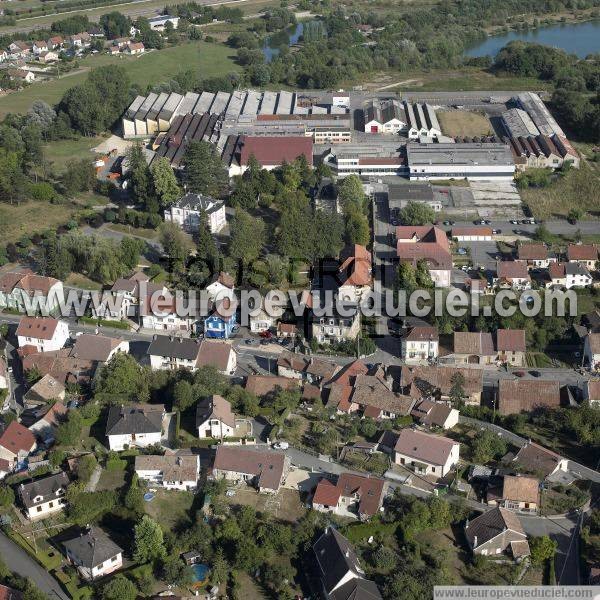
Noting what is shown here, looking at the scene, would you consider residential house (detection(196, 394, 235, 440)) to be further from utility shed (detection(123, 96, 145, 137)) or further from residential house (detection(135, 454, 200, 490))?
utility shed (detection(123, 96, 145, 137))

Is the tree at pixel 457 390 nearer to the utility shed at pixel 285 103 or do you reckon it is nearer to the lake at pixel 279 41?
the utility shed at pixel 285 103

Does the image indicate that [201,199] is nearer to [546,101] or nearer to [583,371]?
[583,371]

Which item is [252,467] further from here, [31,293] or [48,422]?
[31,293]

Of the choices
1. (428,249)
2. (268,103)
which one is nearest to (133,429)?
(428,249)

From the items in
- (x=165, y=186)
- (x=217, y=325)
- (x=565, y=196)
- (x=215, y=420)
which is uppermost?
(x=165, y=186)

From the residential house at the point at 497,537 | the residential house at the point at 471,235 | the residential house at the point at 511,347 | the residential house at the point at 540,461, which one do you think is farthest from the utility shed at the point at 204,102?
the residential house at the point at 497,537

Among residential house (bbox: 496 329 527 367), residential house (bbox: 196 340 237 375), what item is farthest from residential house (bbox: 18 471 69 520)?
residential house (bbox: 496 329 527 367)
